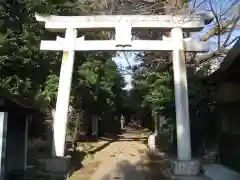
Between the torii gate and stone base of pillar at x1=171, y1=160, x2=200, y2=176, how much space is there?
1931 millimetres

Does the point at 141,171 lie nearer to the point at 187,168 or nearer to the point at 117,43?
the point at 187,168

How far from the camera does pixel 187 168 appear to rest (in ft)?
38.2

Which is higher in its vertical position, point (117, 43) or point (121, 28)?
point (121, 28)

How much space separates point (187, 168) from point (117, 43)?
15.8 ft

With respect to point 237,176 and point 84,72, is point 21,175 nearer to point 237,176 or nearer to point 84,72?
point 237,176

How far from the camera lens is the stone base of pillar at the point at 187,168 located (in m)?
11.6

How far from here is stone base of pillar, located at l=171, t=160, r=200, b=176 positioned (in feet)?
37.9

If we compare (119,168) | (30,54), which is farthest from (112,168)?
(30,54)

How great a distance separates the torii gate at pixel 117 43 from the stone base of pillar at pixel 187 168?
1.93 meters

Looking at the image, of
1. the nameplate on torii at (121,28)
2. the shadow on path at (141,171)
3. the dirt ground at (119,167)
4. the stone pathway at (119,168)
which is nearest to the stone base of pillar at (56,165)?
the dirt ground at (119,167)

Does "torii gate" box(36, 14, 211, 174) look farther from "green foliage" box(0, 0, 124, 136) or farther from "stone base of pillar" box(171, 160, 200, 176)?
"stone base of pillar" box(171, 160, 200, 176)

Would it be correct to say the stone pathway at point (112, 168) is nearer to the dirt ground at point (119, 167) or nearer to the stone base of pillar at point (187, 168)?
the dirt ground at point (119, 167)

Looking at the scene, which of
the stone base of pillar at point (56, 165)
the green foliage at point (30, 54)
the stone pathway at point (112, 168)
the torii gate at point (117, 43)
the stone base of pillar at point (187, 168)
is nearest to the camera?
the green foliage at point (30, 54)

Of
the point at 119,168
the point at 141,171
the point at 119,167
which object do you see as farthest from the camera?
the point at 119,167
